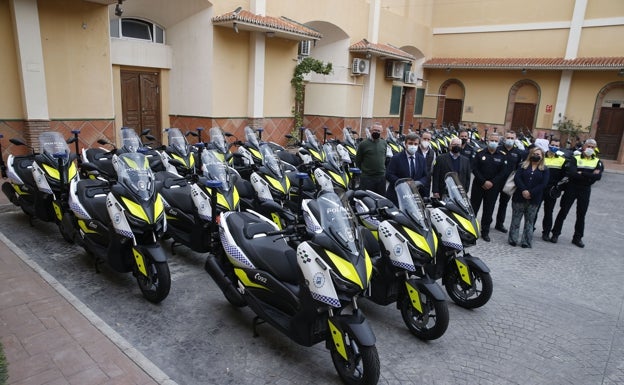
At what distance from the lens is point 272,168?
6.91 metres

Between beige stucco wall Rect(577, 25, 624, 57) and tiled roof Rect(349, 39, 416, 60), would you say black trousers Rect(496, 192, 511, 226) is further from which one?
beige stucco wall Rect(577, 25, 624, 57)

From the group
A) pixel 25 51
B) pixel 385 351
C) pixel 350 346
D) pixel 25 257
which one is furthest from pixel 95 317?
pixel 25 51

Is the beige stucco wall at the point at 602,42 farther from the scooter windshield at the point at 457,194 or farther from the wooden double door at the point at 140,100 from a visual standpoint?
the scooter windshield at the point at 457,194

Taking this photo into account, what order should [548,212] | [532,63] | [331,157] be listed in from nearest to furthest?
[548,212] < [331,157] < [532,63]

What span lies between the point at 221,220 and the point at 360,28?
15.8m

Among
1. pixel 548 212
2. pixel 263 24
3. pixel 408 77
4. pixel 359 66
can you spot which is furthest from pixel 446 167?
pixel 408 77

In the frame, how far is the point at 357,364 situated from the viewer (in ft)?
10.7

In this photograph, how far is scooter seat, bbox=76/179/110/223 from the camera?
4828 mm

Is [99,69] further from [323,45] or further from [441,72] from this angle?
[441,72]

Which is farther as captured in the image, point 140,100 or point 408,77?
point 408,77

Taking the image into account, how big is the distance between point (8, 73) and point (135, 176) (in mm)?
6494

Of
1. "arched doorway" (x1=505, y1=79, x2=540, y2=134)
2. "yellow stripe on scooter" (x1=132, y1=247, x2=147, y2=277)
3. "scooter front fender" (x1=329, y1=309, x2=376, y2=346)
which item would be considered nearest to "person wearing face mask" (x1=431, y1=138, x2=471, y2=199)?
Answer: "scooter front fender" (x1=329, y1=309, x2=376, y2=346)

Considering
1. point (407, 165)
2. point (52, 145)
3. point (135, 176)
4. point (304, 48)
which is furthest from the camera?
point (304, 48)

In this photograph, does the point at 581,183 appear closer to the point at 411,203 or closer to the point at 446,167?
the point at 446,167
